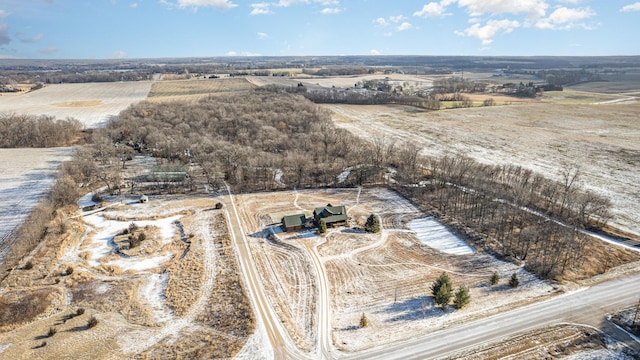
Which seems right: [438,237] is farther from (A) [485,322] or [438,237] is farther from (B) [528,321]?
(B) [528,321]

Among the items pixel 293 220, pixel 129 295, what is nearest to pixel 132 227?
pixel 129 295

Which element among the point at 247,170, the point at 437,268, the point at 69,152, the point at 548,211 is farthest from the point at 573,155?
the point at 69,152

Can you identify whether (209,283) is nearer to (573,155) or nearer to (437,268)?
(437,268)

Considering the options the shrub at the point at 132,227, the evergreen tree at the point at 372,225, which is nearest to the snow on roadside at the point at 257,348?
the evergreen tree at the point at 372,225

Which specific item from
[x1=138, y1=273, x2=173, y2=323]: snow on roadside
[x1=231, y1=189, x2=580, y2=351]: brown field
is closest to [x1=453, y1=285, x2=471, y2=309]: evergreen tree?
[x1=231, y1=189, x2=580, y2=351]: brown field

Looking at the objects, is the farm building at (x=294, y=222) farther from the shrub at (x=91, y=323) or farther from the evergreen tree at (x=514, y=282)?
the evergreen tree at (x=514, y=282)

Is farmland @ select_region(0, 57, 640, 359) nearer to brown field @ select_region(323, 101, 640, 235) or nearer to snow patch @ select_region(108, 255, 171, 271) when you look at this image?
snow patch @ select_region(108, 255, 171, 271)
